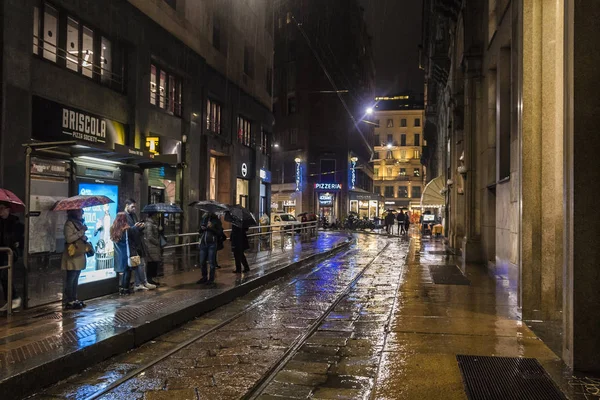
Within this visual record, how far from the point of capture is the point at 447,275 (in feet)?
45.8

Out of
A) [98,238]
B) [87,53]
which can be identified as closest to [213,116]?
[87,53]

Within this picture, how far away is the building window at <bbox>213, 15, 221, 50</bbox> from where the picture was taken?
24.8 metres

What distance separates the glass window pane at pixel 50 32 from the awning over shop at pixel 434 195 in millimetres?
23074

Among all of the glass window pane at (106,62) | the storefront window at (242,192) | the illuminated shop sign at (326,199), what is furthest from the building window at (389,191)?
the glass window pane at (106,62)

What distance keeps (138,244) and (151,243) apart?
76cm

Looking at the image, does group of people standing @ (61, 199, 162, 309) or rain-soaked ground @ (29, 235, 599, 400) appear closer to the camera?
rain-soaked ground @ (29, 235, 599, 400)

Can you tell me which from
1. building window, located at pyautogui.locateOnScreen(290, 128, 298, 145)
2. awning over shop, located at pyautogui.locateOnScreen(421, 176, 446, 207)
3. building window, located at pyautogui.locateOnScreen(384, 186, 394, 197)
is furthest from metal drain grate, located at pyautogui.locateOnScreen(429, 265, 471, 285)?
building window, located at pyautogui.locateOnScreen(384, 186, 394, 197)

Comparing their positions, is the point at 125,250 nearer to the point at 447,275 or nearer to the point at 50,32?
the point at 50,32

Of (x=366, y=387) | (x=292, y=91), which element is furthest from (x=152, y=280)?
(x=292, y=91)

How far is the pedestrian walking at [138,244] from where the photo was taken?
33.0ft

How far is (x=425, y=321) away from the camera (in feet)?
26.9

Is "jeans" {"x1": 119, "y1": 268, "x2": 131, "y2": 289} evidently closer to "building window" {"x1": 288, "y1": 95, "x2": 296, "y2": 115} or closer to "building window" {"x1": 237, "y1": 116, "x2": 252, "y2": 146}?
"building window" {"x1": 237, "y1": 116, "x2": 252, "y2": 146}

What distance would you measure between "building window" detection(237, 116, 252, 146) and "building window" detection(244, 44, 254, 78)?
8.79 ft

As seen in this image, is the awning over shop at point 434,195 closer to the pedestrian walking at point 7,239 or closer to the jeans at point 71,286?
the jeans at point 71,286
